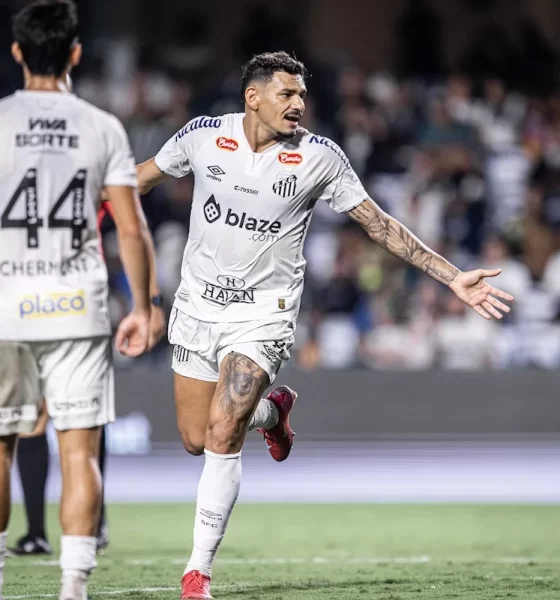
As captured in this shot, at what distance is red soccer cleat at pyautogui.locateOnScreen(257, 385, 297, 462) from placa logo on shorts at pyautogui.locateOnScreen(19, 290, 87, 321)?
8.51 ft

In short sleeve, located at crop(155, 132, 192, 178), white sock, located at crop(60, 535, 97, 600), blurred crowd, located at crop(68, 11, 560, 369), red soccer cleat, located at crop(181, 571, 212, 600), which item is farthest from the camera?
blurred crowd, located at crop(68, 11, 560, 369)

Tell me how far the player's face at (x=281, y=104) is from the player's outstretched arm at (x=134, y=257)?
1.59m

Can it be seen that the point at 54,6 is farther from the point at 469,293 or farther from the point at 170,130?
the point at 170,130

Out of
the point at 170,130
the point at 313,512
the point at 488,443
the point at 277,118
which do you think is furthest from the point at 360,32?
Result: the point at 277,118

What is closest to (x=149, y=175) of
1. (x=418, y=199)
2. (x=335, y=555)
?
(x=335, y=555)

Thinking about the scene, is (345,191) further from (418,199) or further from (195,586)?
(418,199)

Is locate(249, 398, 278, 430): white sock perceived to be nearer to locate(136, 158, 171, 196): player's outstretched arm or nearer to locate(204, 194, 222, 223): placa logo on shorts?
locate(204, 194, 222, 223): placa logo on shorts

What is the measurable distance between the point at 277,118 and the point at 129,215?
167 centimetres

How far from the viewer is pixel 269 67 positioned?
626 centimetres

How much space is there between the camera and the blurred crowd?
45.4ft

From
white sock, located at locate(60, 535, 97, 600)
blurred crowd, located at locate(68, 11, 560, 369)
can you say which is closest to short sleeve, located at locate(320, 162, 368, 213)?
white sock, located at locate(60, 535, 97, 600)

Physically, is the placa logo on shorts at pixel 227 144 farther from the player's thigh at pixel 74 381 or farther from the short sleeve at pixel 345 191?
the player's thigh at pixel 74 381

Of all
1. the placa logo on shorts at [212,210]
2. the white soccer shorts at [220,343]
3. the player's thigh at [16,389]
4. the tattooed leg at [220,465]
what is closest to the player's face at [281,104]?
the placa logo on shorts at [212,210]

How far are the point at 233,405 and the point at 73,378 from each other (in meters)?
1.32
